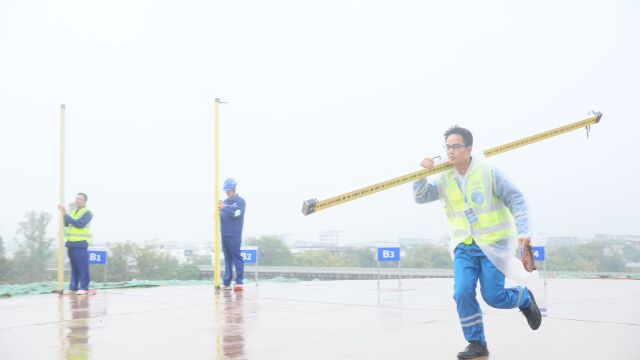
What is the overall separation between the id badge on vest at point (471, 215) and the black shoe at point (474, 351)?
0.93 metres

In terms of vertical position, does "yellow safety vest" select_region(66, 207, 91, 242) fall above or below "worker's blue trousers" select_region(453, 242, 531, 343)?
above

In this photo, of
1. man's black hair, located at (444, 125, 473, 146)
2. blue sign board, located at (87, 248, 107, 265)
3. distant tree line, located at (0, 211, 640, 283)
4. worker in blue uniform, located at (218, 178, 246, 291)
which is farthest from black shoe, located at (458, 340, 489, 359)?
distant tree line, located at (0, 211, 640, 283)

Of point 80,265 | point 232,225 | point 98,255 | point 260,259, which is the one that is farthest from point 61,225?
point 260,259

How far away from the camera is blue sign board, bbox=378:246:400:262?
44.6ft

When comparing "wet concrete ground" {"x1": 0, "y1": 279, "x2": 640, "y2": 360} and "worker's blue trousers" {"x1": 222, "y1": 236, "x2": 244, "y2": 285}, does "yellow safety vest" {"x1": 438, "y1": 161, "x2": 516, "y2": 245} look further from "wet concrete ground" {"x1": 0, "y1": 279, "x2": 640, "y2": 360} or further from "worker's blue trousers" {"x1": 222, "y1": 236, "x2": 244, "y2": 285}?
"worker's blue trousers" {"x1": 222, "y1": 236, "x2": 244, "y2": 285}

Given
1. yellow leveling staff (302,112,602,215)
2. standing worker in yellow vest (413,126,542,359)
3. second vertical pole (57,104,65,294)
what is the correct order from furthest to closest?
second vertical pole (57,104,65,294) → standing worker in yellow vest (413,126,542,359) → yellow leveling staff (302,112,602,215)

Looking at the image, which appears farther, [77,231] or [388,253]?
[388,253]

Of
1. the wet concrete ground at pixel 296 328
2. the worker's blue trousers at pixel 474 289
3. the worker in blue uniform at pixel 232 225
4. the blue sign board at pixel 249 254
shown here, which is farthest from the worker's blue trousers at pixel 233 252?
the worker's blue trousers at pixel 474 289

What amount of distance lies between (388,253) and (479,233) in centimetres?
856

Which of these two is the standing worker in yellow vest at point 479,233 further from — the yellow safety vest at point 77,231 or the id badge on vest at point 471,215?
the yellow safety vest at point 77,231

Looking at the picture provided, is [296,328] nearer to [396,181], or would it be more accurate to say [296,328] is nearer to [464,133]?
[396,181]

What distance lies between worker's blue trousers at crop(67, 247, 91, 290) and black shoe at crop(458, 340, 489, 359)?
A: 870cm

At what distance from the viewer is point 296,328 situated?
271 inches

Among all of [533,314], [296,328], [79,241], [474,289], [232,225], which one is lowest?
[296,328]
